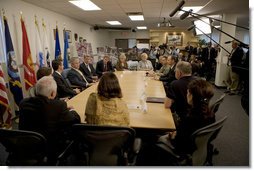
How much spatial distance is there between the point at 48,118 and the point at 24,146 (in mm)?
272

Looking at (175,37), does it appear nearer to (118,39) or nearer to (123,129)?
(118,39)

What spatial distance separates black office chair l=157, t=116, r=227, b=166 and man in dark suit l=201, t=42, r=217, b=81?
674 cm

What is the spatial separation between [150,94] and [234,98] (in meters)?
3.57

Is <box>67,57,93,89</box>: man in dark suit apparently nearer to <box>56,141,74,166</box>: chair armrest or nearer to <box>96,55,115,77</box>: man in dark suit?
<box>96,55,115,77</box>: man in dark suit

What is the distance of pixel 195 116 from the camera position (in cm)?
162

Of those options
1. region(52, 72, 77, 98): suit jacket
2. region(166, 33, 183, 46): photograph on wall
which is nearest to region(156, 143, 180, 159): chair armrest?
region(52, 72, 77, 98): suit jacket

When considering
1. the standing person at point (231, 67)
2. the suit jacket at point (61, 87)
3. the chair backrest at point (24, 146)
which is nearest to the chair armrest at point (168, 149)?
the chair backrest at point (24, 146)

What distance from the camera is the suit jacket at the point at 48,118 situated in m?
1.63

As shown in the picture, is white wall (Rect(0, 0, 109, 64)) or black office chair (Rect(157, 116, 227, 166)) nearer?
black office chair (Rect(157, 116, 227, 166))

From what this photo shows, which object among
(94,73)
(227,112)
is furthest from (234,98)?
(94,73)

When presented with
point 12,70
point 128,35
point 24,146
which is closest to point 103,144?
point 24,146

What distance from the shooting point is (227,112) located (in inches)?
166

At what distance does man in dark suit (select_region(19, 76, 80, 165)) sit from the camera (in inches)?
64.4

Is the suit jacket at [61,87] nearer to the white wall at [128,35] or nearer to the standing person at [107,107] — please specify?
the standing person at [107,107]
